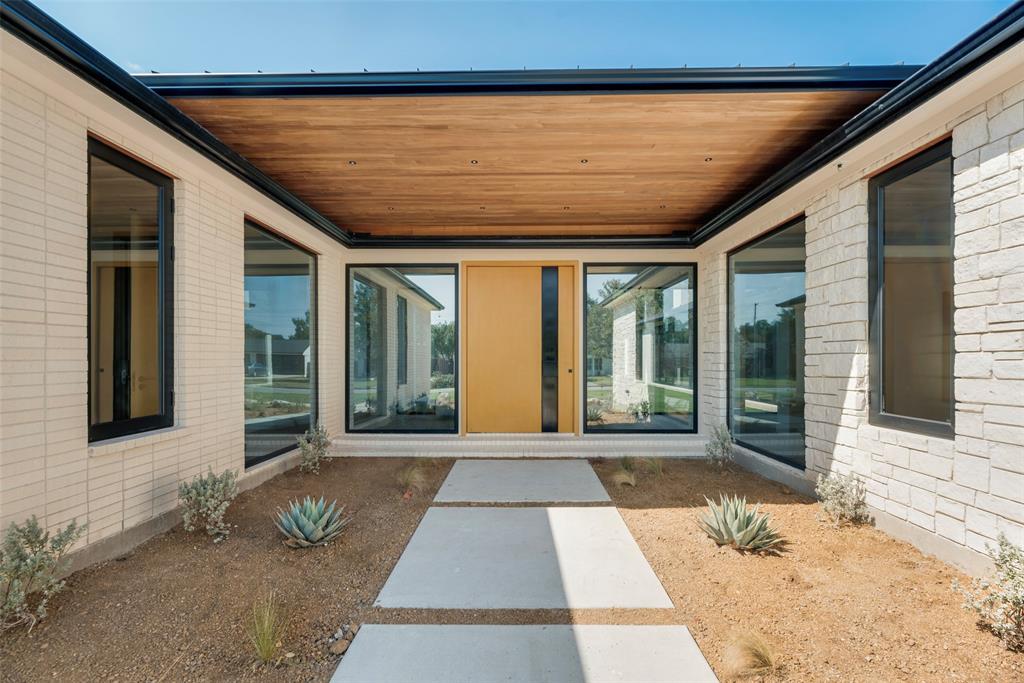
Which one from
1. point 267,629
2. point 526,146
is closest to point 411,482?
point 267,629

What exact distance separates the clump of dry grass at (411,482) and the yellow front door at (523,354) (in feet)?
6.07


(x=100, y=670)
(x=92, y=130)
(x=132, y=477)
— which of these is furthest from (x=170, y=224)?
(x=100, y=670)

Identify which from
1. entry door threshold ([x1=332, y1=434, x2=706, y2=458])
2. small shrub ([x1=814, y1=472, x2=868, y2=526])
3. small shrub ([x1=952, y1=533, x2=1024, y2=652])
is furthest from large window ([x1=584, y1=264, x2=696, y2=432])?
small shrub ([x1=952, y1=533, x2=1024, y2=652])

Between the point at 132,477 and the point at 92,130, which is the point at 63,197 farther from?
the point at 132,477

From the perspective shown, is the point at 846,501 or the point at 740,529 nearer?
the point at 740,529

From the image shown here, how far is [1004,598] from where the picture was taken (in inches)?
80.9

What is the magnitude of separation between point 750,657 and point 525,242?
5104mm

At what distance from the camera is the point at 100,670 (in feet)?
6.03

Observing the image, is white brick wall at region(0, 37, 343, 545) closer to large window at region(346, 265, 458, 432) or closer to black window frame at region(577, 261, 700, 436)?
large window at region(346, 265, 458, 432)

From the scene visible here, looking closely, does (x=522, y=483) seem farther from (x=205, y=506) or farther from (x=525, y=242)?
(x=525, y=242)

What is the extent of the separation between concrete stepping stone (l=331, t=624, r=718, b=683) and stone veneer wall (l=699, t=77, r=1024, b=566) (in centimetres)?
195

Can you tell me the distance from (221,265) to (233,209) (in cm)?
56

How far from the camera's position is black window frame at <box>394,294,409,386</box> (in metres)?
6.44

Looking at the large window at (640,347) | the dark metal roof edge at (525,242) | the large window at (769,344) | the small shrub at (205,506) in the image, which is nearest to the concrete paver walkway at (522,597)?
the small shrub at (205,506)
